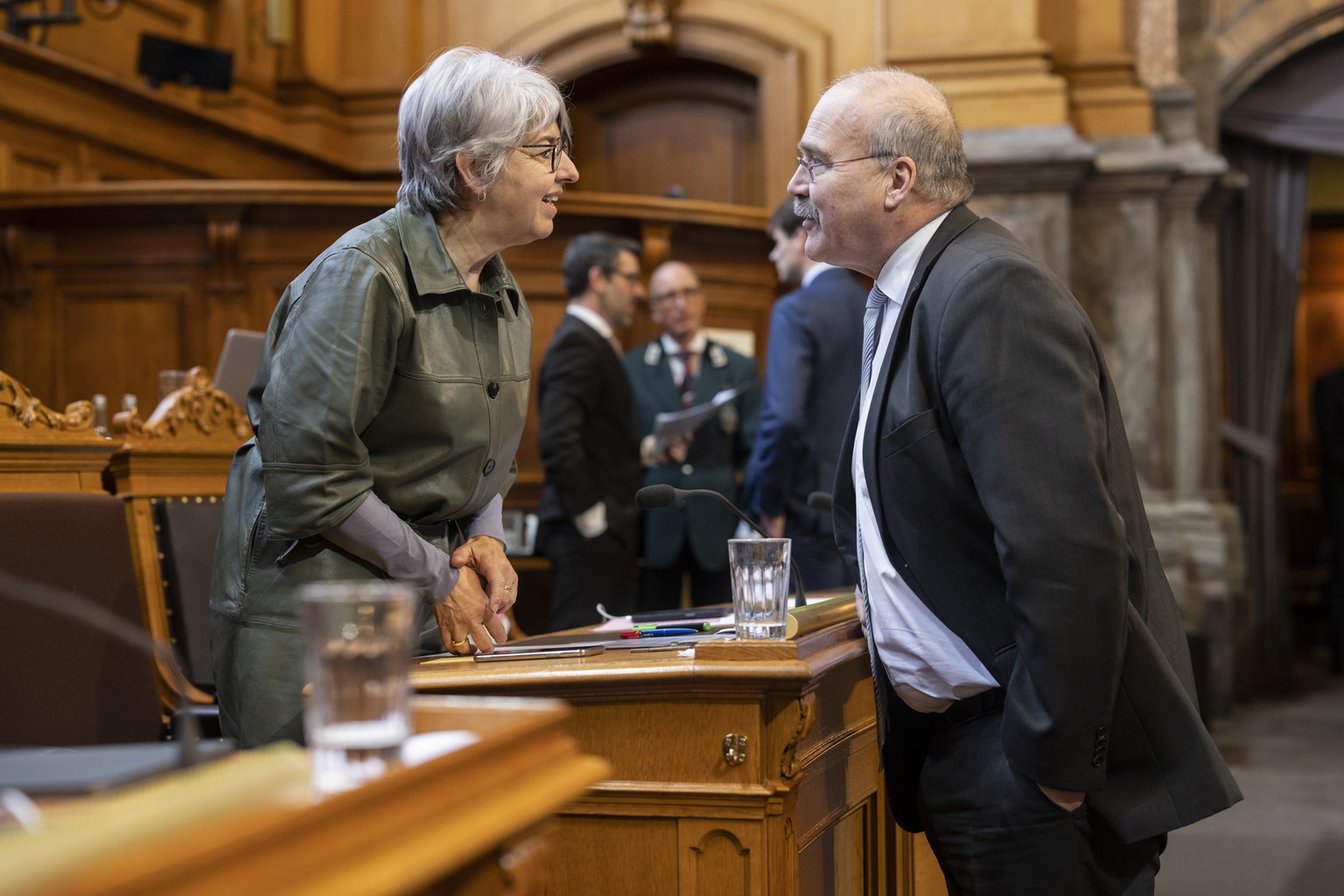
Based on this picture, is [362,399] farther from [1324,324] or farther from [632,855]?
[1324,324]

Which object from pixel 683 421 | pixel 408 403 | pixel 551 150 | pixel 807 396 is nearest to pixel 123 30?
pixel 683 421

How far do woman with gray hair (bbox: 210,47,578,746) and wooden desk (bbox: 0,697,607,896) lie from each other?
86 centimetres

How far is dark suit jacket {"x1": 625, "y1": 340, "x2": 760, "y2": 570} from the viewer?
490 cm

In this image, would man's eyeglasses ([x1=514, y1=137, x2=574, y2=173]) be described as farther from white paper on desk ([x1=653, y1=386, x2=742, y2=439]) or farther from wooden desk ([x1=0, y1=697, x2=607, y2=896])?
white paper on desk ([x1=653, y1=386, x2=742, y2=439])

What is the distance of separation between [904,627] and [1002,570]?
0.56 feet

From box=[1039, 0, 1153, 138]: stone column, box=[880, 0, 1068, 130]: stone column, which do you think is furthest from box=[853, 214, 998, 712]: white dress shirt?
box=[1039, 0, 1153, 138]: stone column

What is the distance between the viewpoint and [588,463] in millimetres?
4598

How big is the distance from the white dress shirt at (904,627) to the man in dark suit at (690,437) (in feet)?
9.13

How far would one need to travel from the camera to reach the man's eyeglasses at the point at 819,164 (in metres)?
2.03

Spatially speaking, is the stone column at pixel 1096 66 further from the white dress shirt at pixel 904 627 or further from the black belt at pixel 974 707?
the black belt at pixel 974 707

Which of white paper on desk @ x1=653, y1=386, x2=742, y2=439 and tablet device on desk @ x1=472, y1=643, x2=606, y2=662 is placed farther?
white paper on desk @ x1=653, y1=386, x2=742, y2=439

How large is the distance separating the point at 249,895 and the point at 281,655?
122cm

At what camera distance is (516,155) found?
2.11 metres

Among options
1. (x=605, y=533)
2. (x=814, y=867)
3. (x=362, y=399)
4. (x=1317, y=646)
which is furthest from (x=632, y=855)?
(x=1317, y=646)
